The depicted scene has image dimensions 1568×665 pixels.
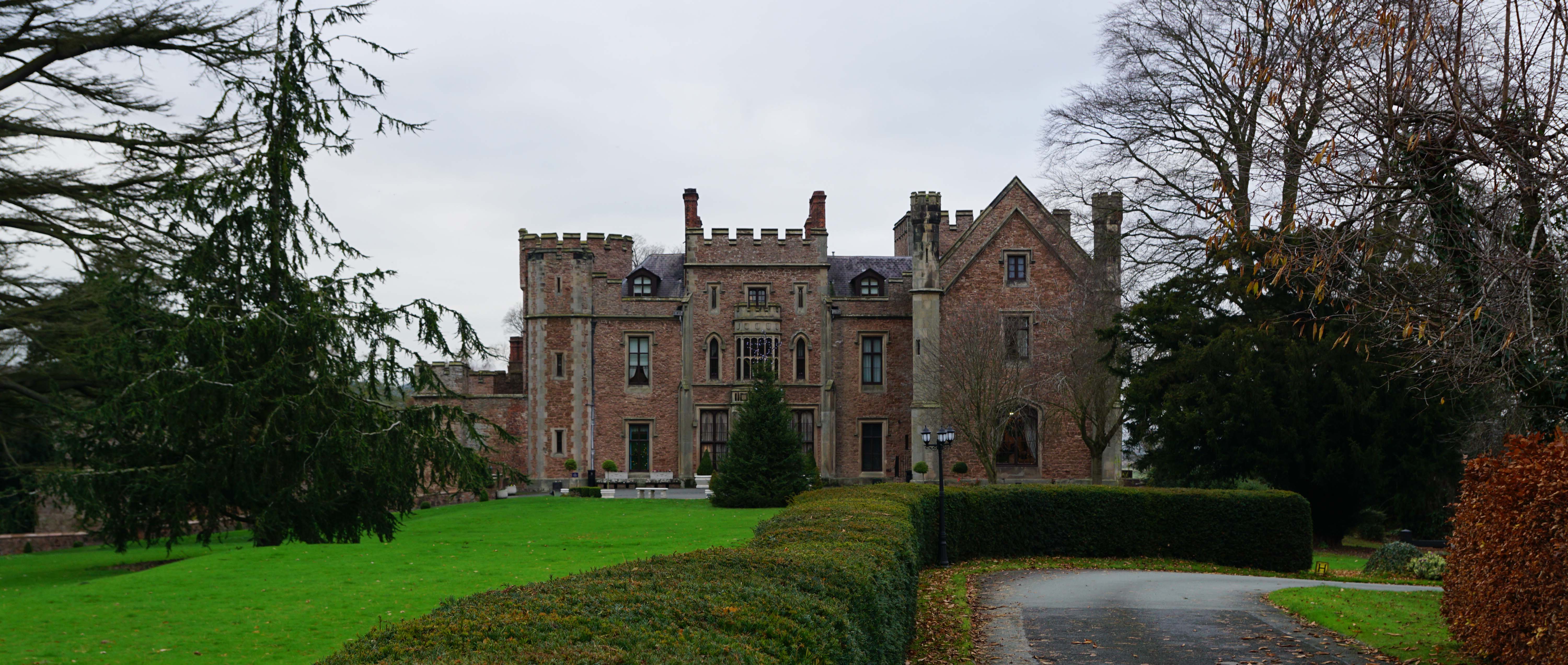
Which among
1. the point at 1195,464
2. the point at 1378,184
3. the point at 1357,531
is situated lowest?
the point at 1357,531

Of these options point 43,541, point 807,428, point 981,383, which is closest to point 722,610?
point 43,541

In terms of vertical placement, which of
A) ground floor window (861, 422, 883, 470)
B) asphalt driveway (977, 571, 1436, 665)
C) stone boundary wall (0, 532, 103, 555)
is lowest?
stone boundary wall (0, 532, 103, 555)

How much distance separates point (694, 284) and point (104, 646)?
2954cm

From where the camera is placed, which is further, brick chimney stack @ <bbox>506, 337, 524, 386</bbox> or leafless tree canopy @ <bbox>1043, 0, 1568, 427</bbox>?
brick chimney stack @ <bbox>506, 337, 524, 386</bbox>

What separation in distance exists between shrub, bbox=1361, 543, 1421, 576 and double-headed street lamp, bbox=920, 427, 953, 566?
7568 mm

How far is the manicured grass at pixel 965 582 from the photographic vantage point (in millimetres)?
11148

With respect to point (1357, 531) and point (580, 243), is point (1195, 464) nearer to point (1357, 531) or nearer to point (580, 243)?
point (1357, 531)

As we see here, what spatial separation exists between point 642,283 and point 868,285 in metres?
7.97

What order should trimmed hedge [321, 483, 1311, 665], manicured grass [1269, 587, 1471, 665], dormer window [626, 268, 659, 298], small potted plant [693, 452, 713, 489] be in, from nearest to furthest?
trimmed hedge [321, 483, 1311, 665], manicured grass [1269, 587, 1471, 665], small potted plant [693, 452, 713, 489], dormer window [626, 268, 659, 298]

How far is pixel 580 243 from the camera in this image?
36.8 meters

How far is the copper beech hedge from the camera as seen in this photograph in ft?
27.2

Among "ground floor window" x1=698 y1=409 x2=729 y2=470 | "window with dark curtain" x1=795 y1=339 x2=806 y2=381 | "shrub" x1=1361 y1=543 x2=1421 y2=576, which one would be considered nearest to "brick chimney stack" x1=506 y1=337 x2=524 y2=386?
"ground floor window" x1=698 y1=409 x2=729 y2=470

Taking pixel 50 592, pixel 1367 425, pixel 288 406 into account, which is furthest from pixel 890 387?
pixel 50 592

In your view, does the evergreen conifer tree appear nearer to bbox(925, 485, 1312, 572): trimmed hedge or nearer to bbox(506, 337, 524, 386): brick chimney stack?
bbox(925, 485, 1312, 572): trimmed hedge
